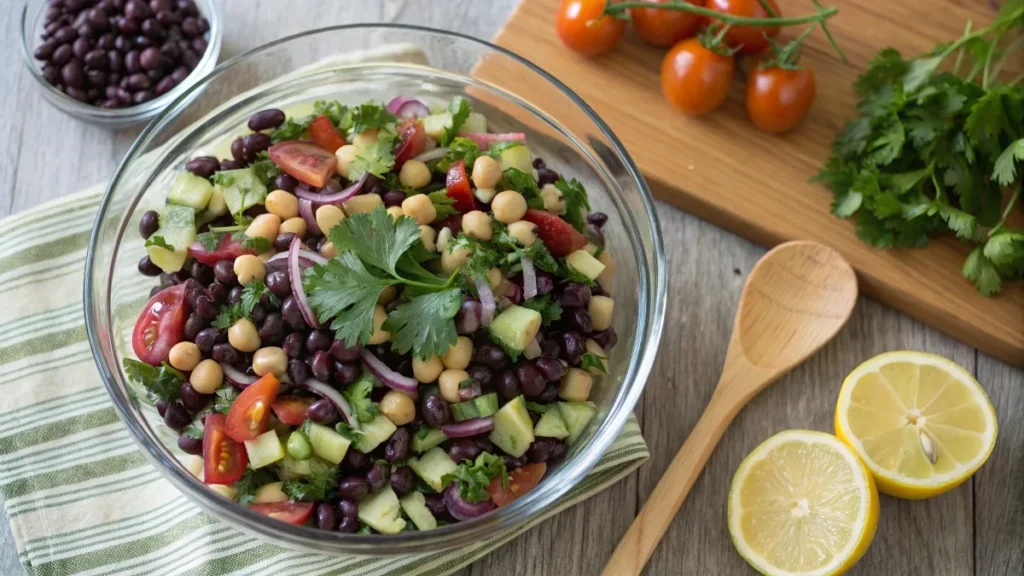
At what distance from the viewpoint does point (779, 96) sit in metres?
3.01

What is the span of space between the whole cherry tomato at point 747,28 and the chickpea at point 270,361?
6.18 feet

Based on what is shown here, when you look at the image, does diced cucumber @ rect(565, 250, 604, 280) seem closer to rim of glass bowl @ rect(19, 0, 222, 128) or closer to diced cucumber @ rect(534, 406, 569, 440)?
diced cucumber @ rect(534, 406, 569, 440)

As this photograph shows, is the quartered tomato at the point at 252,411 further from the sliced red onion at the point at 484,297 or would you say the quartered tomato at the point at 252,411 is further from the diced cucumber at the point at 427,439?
the sliced red onion at the point at 484,297

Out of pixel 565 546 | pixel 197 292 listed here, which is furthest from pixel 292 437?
pixel 565 546

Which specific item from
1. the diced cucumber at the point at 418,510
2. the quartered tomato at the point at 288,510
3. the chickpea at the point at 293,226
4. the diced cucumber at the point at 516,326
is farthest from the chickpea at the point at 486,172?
the quartered tomato at the point at 288,510

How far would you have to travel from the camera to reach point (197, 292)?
229cm

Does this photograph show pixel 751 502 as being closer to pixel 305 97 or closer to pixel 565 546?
pixel 565 546

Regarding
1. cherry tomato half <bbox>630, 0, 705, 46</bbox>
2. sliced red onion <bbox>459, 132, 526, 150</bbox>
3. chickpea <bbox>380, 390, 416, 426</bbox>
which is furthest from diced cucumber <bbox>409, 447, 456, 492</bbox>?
cherry tomato half <bbox>630, 0, 705, 46</bbox>

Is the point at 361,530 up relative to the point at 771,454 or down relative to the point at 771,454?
up

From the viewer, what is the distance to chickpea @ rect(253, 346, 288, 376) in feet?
7.17

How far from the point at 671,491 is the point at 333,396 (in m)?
1.06

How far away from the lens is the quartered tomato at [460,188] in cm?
237

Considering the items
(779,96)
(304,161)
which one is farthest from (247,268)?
(779,96)

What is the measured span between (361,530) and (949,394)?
1773 mm
